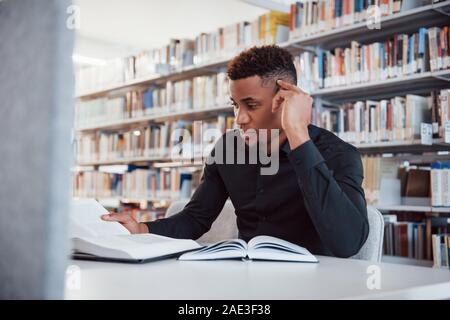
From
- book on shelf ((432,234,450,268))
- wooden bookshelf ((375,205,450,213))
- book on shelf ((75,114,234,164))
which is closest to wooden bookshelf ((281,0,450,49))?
book on shelf ((75,114,234,164))

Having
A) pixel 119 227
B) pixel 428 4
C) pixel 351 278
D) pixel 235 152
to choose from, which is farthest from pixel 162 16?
pixel 351 278

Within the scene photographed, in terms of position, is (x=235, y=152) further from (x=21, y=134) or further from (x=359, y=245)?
(x=21, y=134)

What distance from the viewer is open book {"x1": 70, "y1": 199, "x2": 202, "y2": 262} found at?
0.98m

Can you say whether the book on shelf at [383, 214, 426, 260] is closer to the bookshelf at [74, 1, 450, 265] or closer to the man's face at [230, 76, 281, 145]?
the bookshelf at [74, 1, 450, 265]

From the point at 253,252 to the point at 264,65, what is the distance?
2.48 ft

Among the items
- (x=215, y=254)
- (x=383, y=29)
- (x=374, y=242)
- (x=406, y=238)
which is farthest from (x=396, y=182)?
(x=215, y=254)

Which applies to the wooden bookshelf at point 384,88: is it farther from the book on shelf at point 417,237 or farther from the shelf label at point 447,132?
the book on shelf at point 417,237

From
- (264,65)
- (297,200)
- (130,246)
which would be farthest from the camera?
(264,65)

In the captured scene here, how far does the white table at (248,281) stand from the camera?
681 mm

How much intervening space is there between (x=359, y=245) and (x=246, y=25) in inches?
120

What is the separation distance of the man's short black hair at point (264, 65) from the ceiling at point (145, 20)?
154 inches

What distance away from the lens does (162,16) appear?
6023 mm

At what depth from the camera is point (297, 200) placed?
4.89 feet

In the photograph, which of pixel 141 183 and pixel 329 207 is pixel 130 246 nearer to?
pixel 329 207
